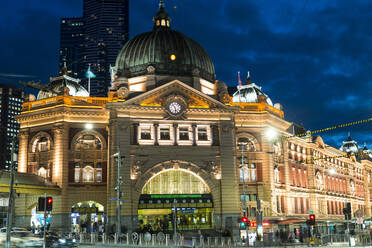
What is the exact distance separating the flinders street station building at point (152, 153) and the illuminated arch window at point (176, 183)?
0.15 meters

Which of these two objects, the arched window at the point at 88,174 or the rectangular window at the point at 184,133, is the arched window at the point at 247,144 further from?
the arched window at the point at 88,174

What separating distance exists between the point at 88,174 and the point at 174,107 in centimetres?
1676

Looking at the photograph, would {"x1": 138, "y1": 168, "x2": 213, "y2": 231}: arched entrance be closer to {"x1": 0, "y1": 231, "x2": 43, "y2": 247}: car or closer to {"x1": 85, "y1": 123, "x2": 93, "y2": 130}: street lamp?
{"x1": 85, "y1": 123, "x2": 93, "y2": 130}: street lamp

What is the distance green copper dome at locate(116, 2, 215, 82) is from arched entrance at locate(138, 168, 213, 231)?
18311mm

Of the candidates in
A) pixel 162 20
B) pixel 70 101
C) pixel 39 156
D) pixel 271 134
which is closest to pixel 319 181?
pixel 271 134

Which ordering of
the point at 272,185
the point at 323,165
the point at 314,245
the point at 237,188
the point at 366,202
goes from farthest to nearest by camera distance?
1. the point at 366,202
2. the point at 323,165
3. the point at 272,185
4. the point at 237,188
5. the point at 314,245

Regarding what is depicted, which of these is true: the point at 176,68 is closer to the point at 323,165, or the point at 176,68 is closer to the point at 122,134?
the point at 122,134

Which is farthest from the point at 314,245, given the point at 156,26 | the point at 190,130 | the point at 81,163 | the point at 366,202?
the point at 366,202

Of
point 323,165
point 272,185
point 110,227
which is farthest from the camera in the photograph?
point 323,165

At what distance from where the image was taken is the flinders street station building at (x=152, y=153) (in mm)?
70062

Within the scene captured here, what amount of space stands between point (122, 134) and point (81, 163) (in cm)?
879

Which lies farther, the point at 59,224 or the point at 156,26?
the point at 156,26

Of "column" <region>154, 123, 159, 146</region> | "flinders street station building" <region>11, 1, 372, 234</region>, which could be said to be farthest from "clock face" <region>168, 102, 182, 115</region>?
"column" <region>154, 123, 159, 146</region>

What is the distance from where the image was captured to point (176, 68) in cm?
8156
